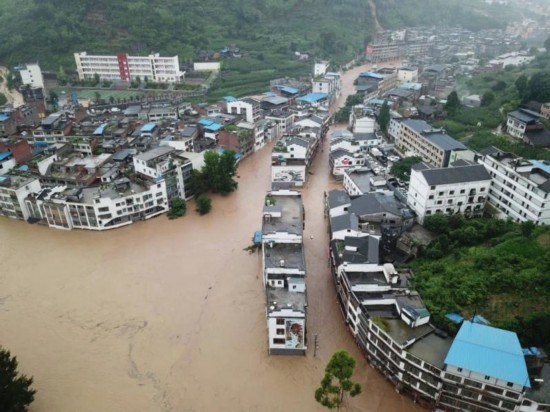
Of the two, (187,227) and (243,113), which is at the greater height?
(243,113)

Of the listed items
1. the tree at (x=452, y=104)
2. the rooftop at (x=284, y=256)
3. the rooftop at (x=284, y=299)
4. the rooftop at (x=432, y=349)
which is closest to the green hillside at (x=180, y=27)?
the tree at (x=452, y=104)

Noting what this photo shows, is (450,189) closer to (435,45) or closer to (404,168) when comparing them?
(404,168)

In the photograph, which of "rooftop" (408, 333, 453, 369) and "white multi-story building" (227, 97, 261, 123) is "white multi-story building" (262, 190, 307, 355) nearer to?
"rooftop" (408, 333, 453, 369)

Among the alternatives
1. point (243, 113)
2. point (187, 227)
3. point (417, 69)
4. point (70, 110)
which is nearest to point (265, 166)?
point (243, 113)

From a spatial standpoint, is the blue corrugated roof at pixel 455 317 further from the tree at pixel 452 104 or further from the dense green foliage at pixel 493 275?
the tree at pixel 452 104

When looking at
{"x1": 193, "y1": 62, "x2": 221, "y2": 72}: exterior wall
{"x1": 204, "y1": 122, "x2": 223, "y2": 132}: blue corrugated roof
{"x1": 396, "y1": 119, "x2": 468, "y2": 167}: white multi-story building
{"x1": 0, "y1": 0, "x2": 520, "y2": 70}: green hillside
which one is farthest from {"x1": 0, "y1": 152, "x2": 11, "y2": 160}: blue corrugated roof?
{"x1": 0, "y1": 0, "x2": 520, "y2": 70}: green hillside

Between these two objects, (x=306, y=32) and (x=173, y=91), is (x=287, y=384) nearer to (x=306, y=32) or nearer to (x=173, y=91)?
(x=173, y=91)
